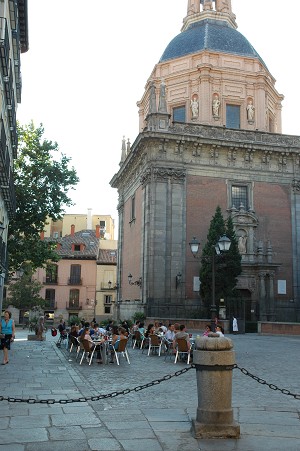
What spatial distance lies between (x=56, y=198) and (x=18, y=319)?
92.4 ft

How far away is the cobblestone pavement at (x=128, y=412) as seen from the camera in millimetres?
5660

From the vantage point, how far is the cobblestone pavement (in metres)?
5.66

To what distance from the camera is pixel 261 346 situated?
19359mm

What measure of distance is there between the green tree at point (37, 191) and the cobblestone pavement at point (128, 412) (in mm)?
12937

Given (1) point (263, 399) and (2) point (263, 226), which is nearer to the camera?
(1) point (263, 399)

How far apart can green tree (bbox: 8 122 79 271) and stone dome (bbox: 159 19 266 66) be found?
16.3m

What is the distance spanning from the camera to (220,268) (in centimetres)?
2716

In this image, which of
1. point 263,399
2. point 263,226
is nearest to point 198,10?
point 263,226

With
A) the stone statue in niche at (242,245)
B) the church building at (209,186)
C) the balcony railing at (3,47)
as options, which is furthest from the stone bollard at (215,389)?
the stone statue in niche at (242,245)

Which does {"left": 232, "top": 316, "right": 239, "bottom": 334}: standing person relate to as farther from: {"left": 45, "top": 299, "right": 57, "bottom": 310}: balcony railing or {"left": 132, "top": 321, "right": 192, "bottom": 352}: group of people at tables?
{"left": 45, "top": 299, "right": 57, "bottom": 310}: balcony railing

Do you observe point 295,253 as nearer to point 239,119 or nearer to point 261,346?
point 239,119

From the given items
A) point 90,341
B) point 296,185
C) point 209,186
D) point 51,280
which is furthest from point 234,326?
point 51,280

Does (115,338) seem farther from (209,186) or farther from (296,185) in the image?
(296,185)

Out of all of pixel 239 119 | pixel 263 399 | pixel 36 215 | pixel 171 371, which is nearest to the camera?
pixel 263 399
